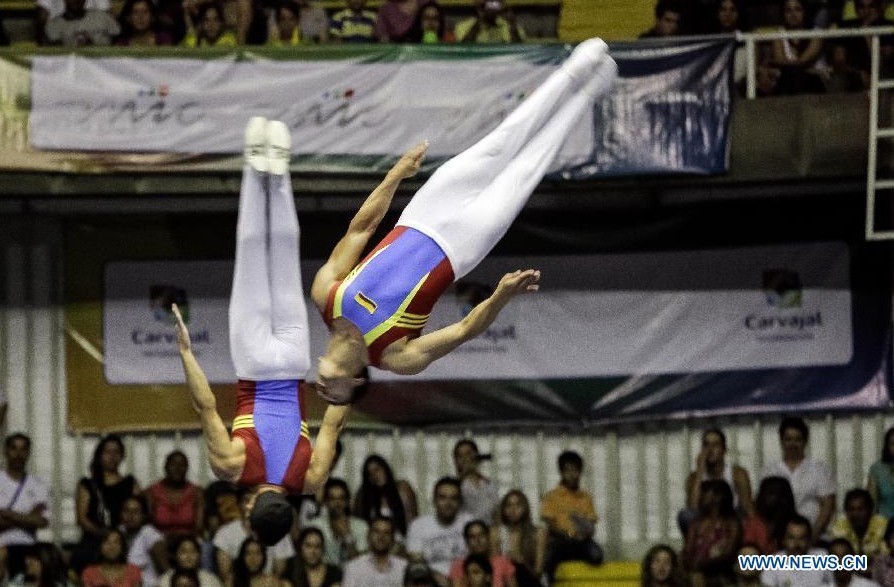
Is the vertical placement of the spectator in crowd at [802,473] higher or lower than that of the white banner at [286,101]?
lower

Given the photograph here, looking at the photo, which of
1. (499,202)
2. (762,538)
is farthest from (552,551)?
(499,202)

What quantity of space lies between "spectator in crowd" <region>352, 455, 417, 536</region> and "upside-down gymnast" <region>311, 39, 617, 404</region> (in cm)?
391

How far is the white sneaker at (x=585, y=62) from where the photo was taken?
29.5 ft

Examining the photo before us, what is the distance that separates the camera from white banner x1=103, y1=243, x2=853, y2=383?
44.7 ft

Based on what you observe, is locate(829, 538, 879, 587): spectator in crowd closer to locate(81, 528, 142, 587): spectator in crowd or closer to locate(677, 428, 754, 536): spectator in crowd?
locate(677, 428, 754, 536): spectator in crowd

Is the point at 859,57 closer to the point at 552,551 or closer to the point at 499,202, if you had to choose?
the point at 552,551

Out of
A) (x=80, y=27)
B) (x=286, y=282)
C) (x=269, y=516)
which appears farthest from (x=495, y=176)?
(x=80, y=27)

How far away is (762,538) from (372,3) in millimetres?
5169

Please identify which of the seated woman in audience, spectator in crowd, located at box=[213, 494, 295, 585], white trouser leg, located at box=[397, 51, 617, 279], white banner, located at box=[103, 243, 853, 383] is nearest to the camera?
white trouser leg, located at box=[397, 51, 617, 279]

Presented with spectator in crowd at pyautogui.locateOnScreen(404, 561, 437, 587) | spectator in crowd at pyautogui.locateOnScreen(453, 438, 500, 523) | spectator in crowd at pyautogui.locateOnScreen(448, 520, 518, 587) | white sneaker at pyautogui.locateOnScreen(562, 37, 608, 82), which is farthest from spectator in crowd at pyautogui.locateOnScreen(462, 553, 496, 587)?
white sneaker at pyautogui.locateOnScreen(562, 37, 608, 82)

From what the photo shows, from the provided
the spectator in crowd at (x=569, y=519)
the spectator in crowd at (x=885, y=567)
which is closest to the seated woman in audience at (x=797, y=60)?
the spectator in crowd at (x=569, y=519)

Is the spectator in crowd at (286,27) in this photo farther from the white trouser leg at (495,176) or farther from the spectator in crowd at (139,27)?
the white trouser leg at (495,176)

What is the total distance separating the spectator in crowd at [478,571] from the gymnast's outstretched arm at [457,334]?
322 centimetres

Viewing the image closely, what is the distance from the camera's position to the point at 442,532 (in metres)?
12.3
